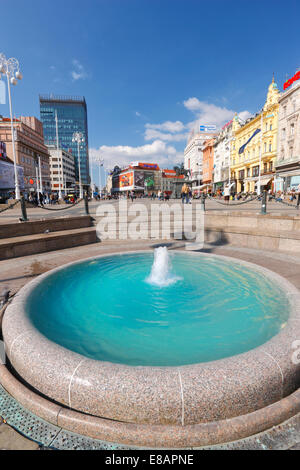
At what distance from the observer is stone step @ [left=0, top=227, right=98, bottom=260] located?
285 inches

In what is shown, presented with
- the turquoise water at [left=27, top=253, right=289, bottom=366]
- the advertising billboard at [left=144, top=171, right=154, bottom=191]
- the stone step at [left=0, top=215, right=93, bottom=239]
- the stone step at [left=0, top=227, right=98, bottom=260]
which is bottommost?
the turquoise water at [left=27, top=253, right=289, bottom=366]

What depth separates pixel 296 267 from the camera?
5.90 metres

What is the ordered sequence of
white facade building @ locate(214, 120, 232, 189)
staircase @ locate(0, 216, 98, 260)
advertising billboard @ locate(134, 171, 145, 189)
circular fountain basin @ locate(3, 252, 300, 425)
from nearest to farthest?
circular fountain basin @ locate(3, 252, 300, 425)
staircase @ locate(0, 216, 98, 260)
white facade building @ locate(214, 120, 232, 189)
advertising billboard @ locate(134, 171, 145, 189)

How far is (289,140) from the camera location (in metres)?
32.8

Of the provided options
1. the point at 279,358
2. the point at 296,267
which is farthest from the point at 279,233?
the point at 279,358

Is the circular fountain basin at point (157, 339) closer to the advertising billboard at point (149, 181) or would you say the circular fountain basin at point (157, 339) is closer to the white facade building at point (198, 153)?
the white facade building at point (198, 153)

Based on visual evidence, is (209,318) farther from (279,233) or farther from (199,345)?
(279,233)

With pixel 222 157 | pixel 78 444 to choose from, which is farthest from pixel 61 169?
pixel 78 444

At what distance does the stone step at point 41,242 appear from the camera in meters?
7.25

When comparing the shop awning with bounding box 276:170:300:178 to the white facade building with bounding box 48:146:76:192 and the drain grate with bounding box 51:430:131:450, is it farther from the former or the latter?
the white facade building with bounding box 48:146:76:192

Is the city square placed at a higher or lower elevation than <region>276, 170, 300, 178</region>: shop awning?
lower

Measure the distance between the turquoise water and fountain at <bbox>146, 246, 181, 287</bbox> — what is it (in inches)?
7.2
